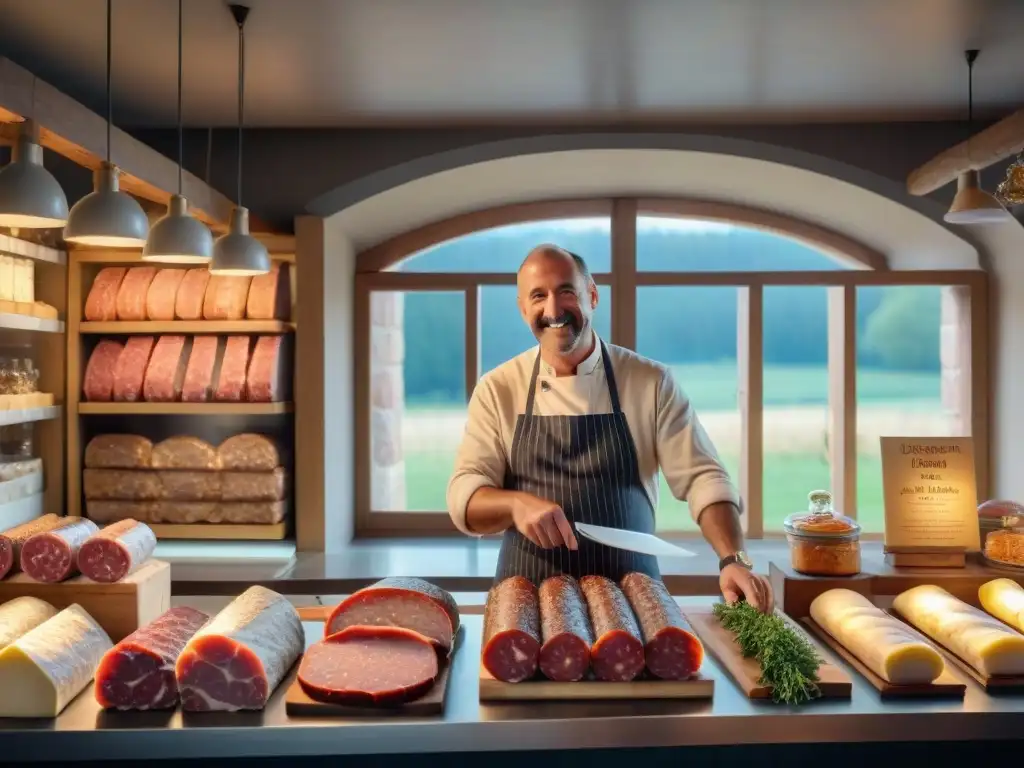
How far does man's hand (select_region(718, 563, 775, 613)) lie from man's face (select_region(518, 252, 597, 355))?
71 cm

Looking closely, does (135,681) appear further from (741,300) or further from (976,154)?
(741,300)

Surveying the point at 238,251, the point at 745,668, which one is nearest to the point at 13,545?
the point at 238,251

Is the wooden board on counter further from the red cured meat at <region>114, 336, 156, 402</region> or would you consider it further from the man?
the red cured meat at <region>114, 336, 156, 402</region>

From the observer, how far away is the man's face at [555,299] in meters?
2.46

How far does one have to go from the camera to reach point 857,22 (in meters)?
3.44

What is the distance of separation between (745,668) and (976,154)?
3017 millimetres

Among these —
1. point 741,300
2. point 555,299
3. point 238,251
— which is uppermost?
point 741,300

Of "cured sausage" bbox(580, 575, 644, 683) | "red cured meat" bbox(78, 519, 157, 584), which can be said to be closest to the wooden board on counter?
"red cured meat" bbox(78, 519, 157, 584)

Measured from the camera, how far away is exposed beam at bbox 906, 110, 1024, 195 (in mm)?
3805

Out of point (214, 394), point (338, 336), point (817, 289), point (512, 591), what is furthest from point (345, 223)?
point (512, 591)

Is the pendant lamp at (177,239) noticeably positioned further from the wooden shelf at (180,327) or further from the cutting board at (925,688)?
the cutting board at (925,688)

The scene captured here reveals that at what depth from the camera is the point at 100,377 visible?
185 inches

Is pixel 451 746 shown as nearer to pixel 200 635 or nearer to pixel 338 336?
pixel 200 635

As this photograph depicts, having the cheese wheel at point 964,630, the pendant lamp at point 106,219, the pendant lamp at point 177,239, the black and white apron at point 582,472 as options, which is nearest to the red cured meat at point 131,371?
the pendant lamp at point 177,239
